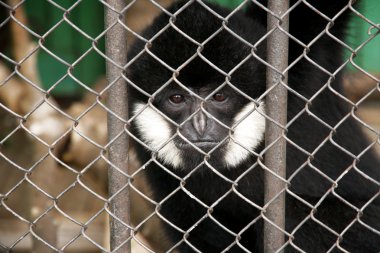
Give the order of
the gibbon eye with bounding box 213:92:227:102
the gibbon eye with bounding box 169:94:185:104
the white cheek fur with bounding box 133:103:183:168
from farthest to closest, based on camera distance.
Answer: the white cheek fur with bounding box 133:103:183:168, the gibbon eye with bounding box 169:94:185:104, the gibbon eye with bounding box 213:92:227:102

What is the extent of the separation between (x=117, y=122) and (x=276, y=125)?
743 mm

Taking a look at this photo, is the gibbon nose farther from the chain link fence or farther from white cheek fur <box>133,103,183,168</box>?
white cheek fur <box>133,103,183,168</box>

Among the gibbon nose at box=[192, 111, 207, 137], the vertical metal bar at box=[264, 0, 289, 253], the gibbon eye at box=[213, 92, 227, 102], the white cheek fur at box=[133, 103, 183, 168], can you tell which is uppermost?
the vertical metal bar at box=[264, 0, 289, 253]

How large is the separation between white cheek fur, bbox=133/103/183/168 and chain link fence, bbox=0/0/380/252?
0.01m

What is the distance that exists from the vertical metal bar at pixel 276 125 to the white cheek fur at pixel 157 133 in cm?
131

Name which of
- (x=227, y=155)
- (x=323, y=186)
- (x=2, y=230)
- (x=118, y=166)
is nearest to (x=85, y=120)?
(x=2, y=230)

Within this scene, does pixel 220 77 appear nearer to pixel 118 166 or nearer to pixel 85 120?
pixel 118 166

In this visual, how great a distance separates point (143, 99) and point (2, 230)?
339cm

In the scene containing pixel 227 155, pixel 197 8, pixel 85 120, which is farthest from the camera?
pixel 85 120

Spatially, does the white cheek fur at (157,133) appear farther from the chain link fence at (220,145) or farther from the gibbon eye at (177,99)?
the gibbon eye at (177,99)

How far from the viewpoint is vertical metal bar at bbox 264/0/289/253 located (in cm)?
284

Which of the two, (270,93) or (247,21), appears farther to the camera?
(247,21)

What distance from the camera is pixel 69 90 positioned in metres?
8.97

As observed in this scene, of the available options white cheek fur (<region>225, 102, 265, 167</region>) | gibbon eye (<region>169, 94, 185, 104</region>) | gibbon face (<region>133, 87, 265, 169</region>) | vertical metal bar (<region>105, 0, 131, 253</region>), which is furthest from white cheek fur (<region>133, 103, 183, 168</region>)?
vertical metal bar (<region>105, 0, 131, 253</region>)
